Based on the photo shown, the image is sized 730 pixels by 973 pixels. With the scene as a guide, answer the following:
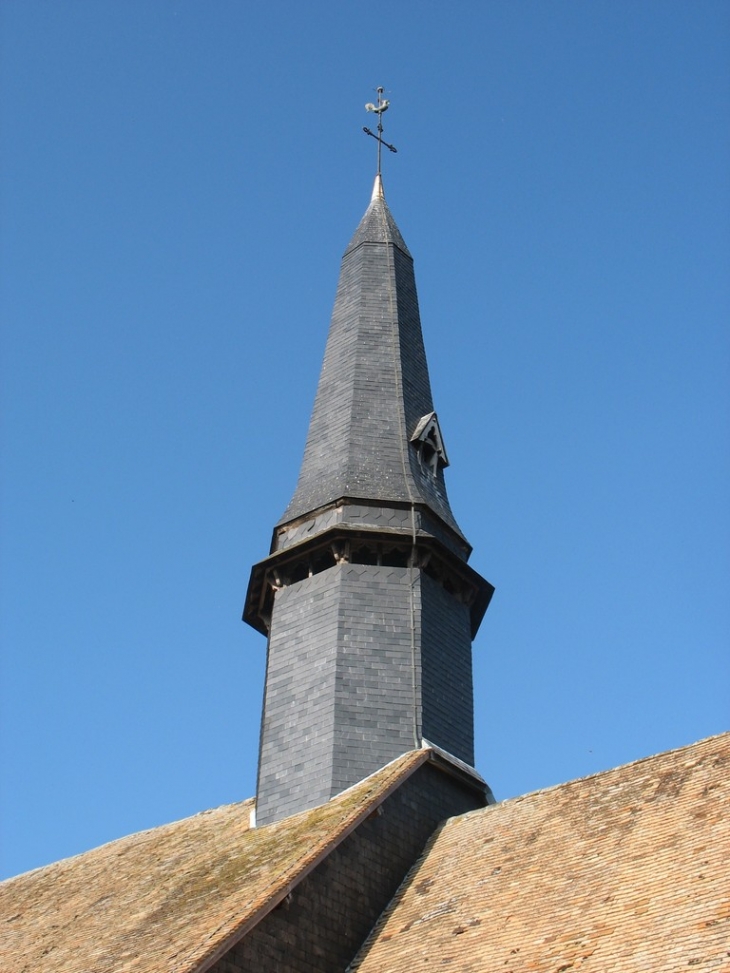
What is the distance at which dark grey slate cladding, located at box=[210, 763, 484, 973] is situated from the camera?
13953 mm

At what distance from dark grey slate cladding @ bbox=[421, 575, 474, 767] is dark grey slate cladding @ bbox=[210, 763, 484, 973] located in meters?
0.82

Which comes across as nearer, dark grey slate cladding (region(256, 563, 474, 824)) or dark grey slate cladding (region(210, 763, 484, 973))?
dark grey slate cladding (region(210, 763, 484, 973))

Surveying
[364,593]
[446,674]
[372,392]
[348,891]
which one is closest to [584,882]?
[348,891]

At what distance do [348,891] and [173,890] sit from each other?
2.83 metres

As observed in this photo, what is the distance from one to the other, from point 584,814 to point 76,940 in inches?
268

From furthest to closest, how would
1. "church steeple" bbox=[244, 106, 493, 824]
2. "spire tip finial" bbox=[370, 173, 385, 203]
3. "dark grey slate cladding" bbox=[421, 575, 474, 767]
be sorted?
1. "spire tip finial" bbox=[370, 173, 385, 203]
2. "dark grey slate cladding" bbox=[421, 575, 474, 767]
3. "church steeple" bbox=[244, 106, 493, 824]

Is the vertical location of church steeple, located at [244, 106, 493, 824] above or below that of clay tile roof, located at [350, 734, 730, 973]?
above

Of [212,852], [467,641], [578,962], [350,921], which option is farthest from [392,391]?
[578,962]

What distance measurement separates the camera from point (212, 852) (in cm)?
1797

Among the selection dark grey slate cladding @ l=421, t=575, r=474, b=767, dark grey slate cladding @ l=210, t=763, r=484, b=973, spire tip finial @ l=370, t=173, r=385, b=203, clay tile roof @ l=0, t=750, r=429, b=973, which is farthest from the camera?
spire tip finial @ l=370, t=173, r=385, b=203

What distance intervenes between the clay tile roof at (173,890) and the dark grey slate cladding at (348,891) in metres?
0.19

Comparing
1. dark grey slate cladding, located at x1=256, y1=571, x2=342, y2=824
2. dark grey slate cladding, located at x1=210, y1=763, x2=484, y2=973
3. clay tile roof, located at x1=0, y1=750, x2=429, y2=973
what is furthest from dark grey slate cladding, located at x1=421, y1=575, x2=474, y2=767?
dark grey slate cladding, located at x1=256, y1=571, x2=342, y2=824

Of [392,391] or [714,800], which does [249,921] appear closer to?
[714,800]

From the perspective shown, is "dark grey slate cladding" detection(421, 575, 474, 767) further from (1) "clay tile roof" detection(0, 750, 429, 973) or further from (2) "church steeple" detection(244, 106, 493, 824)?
(1) "clay tile roof" detection(0, 750, 429, 973)
